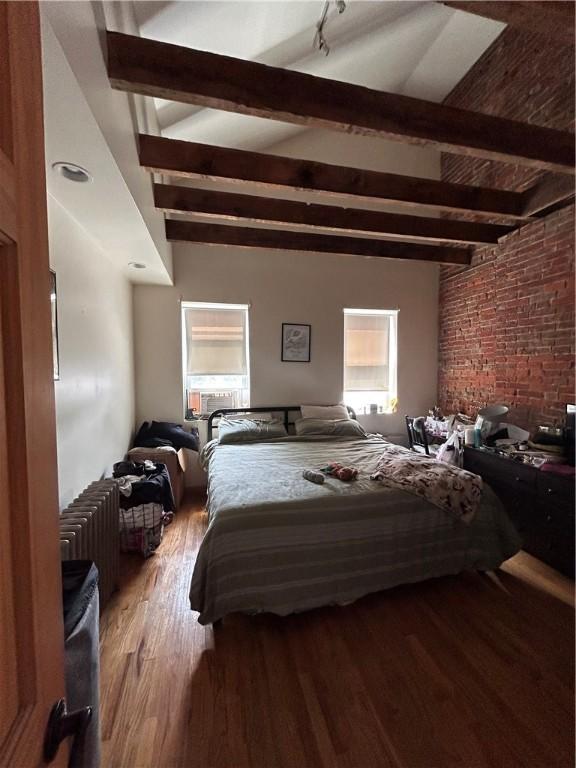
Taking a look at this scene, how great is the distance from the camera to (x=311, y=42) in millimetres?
2338

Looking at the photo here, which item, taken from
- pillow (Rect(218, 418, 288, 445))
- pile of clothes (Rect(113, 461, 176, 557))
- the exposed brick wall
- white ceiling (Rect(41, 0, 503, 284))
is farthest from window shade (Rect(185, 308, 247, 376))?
the exposed brick wall

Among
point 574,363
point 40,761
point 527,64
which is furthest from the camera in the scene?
point 527,64

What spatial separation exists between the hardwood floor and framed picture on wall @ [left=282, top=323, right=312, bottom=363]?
2.61 metres

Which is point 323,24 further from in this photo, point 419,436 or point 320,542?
point 419,436

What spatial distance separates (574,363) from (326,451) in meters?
2.10

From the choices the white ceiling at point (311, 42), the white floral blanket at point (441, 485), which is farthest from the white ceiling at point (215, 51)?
the white floral blanket at point (441, 485)

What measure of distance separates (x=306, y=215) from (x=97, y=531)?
2679 mm

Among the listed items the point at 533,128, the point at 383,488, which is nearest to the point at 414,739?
the point at 383,488

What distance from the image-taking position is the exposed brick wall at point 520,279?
2627mm

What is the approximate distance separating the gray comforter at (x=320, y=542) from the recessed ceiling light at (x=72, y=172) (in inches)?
69.7

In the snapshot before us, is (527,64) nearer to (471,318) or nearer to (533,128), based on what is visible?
(533,128)

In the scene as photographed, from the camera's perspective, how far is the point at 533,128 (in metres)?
1.91

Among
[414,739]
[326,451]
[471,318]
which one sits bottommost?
[414,739]

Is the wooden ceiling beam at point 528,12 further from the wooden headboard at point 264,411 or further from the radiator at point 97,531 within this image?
the wooden headboard at point 264,411
